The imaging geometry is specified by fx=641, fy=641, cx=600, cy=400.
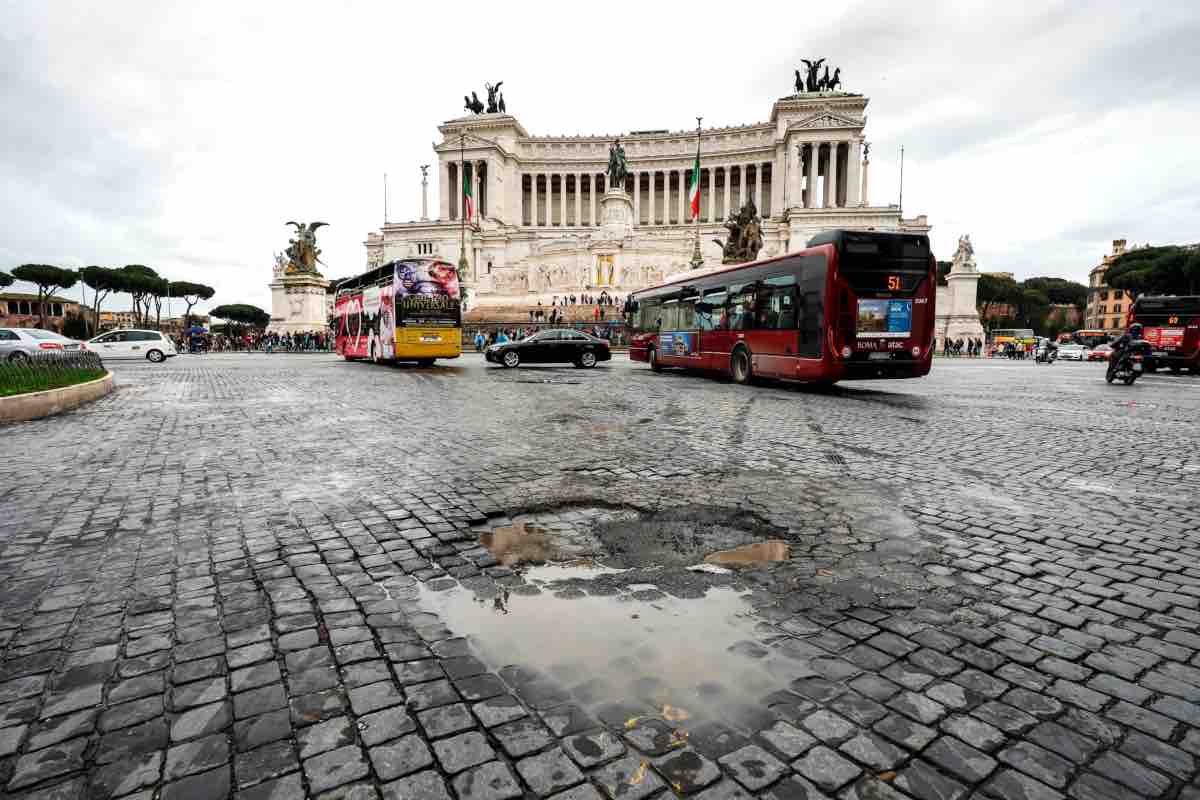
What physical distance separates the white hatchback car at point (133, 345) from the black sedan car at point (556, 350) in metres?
Result: 18.3

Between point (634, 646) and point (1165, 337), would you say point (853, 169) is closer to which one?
point (1165, 337)

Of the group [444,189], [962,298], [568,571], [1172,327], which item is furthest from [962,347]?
[444,189]

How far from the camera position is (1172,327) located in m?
24.4

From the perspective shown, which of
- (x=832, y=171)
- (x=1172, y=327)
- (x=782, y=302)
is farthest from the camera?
(x=832, y=171)

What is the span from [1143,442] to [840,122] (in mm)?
77241

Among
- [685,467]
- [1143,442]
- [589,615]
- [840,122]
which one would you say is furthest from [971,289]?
[589,615]

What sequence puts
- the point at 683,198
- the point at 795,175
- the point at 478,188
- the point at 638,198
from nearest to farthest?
1. the point at 795,175
2. the point at 478,188
3. the point at 683,198
4. the point at 638,198

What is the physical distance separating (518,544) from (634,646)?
1.44 m

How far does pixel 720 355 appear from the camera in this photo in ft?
56.0

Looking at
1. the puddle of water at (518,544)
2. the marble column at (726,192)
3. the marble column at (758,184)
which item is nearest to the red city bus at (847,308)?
the puddle of water at (518,544)

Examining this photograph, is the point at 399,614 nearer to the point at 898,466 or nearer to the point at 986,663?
the point at 986,663

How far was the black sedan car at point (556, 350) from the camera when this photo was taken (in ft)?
75.9

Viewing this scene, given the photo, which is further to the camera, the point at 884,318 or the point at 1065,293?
the point at 1065,293

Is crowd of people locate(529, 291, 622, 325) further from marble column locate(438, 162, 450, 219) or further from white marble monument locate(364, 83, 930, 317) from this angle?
marble column locate(438, 162, 450, 219)
